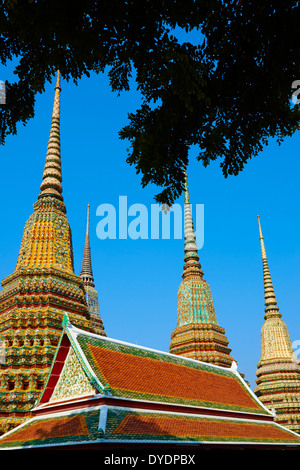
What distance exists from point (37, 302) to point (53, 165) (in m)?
9.41

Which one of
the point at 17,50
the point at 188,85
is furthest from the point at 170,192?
the point at 17,50

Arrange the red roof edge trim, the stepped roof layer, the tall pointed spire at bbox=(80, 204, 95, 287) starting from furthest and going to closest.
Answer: the tall pointed spire at bbox=(80, 204, 95, 287)
the red roof edge trim
the stepped roof layer

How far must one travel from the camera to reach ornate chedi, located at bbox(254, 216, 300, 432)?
26406mm

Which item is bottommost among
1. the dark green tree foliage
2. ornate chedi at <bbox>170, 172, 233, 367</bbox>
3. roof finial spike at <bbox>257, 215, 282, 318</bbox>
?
the dark green tree foliage

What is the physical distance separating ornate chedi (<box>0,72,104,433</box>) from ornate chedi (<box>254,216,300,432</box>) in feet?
53.6

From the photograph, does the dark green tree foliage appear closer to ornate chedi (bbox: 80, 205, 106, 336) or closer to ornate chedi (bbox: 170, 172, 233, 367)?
ornate chedi (bbox: 170, 172, 233, 367)

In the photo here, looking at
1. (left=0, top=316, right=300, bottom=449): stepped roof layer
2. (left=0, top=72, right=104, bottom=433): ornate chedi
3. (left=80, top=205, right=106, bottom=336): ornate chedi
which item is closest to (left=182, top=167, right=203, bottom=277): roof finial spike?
(left=80, top=205, right=106, bottom=336): ornate chedi

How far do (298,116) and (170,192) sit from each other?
1.72 metres

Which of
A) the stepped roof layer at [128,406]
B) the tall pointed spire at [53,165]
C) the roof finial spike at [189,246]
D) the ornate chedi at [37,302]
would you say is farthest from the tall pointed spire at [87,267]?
the stepped roof layer at [128,406]

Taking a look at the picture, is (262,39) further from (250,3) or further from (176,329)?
(176,329)

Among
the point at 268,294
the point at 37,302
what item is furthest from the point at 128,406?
the point at 268,294

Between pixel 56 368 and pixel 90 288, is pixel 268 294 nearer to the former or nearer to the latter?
pixel 90 288

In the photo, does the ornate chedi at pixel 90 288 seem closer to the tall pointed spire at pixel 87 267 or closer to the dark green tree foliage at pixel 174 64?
the tall pointed spire at pixel 87 267

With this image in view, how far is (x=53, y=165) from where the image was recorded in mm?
23281
